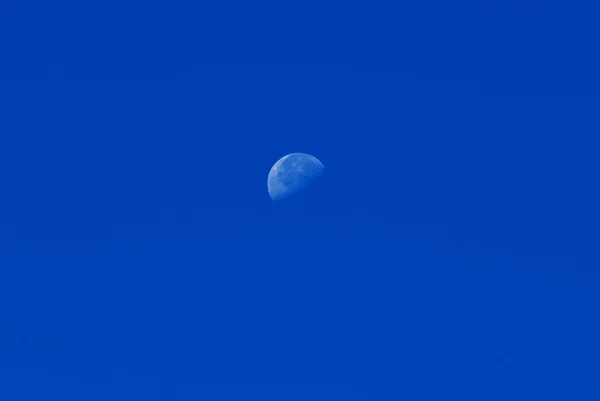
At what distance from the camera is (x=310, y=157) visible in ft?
121

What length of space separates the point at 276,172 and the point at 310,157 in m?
1.74

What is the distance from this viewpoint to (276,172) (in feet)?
121
